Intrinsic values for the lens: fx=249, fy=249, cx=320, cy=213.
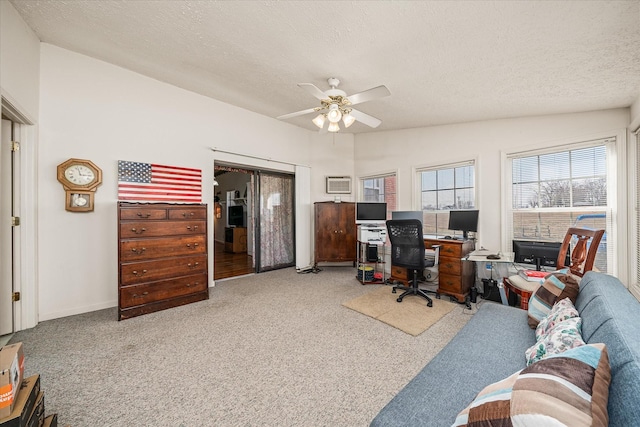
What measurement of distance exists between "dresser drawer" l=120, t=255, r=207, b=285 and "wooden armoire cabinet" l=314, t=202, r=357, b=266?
225 centimetres

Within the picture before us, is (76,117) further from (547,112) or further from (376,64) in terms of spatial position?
(547,112)

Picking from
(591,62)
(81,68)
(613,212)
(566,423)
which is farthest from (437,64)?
(81,68)

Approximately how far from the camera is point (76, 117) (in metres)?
2.89

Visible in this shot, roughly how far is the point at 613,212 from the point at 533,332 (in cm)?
267

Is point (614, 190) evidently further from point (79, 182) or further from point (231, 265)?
point (79, 182)

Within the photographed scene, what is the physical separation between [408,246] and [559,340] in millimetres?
2241

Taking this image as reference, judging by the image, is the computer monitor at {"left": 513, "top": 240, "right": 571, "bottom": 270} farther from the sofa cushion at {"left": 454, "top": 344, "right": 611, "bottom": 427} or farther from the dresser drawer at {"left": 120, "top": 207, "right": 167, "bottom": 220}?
the dresser drawer at {"left": 120, "top": 207, "right": 167, "bottom": 220}

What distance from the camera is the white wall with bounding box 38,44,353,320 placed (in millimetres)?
2756

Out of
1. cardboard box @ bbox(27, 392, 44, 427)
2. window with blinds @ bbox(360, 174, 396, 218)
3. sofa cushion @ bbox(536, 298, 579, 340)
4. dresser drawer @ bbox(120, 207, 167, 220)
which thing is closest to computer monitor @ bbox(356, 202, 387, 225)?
window with blinds @ bbox(360, 174, 396, 218)

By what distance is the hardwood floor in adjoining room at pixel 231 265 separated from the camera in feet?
15.4

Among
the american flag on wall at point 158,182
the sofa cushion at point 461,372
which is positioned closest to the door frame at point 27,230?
the american flag on wall at point 158,182

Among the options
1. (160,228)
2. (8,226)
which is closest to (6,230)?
(8,226)

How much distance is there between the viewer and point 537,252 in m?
3.21

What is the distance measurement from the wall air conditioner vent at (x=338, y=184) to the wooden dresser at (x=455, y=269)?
233 cm
